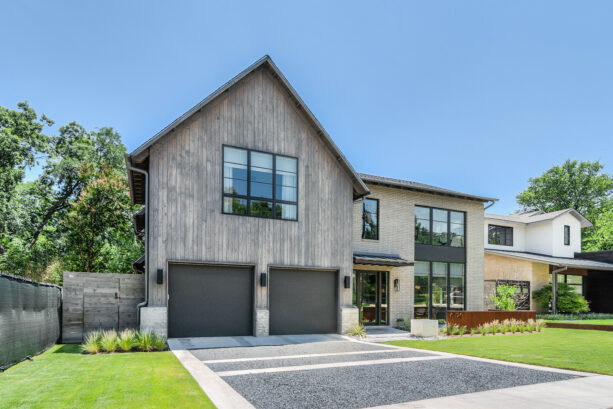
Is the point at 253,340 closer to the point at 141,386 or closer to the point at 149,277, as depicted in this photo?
the point at 149,277

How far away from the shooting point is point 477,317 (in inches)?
652

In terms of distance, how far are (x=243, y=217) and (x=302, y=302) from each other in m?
3.58

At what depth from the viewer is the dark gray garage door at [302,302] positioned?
1405 cm

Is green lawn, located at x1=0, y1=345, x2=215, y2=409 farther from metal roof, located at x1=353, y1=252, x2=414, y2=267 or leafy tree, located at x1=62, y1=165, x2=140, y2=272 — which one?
leafy tree, located at x1=62, y1=165, x2=140, y2=272

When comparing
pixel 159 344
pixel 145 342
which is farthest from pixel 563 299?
pixel 145 342

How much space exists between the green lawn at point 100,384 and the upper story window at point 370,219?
1021cm

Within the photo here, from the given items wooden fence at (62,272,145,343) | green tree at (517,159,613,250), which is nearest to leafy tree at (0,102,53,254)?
wooden fence at (62,272,145,343)

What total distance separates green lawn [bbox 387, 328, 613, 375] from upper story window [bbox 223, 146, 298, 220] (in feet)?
18.5

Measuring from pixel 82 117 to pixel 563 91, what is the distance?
35.5 metres

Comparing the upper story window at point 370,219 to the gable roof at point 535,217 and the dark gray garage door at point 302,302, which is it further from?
the gable roof at point 535,217

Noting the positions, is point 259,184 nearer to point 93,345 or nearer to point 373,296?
point 93,345

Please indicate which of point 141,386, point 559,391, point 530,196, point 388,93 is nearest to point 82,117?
point 388,93

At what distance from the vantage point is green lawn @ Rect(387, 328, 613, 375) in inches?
387

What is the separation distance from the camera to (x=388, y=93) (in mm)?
25641
